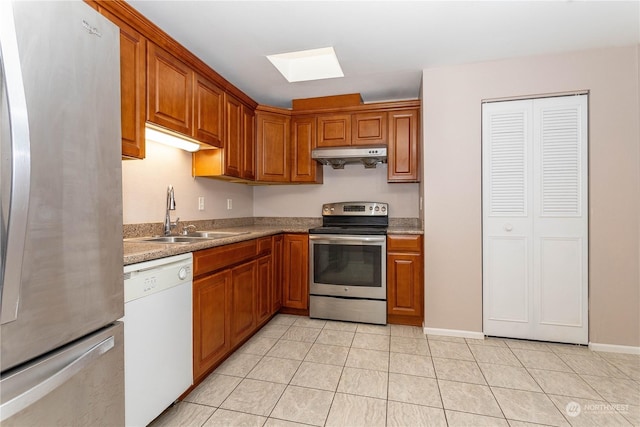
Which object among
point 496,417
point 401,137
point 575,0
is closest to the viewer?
point 496,417

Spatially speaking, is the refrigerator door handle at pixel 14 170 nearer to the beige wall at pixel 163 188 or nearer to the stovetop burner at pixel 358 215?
the beige wall at pixel 163 188

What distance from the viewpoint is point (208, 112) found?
241 centimetres

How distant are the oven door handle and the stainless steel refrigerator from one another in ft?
6.55

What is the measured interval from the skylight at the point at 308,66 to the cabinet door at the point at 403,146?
30.2 inches

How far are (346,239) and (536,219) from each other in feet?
5.24

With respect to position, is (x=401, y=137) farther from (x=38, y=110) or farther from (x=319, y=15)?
Result: (x=38, y=110)

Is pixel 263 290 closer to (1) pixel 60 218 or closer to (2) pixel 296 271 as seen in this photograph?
(2) pixel 296 271

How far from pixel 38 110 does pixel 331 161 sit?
2.72 meters

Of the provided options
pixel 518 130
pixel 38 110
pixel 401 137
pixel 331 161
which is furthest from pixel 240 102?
pixel 518 130

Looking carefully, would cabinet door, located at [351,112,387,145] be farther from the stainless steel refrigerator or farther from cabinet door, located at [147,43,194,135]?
the stainless steel refrigerator

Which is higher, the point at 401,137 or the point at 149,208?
the point at 401,137

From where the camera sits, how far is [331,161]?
3416 mm

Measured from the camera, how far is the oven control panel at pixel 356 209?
136 inches

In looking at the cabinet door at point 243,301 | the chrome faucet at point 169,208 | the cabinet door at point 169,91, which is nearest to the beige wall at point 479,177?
the cabinet door at point 243,301
